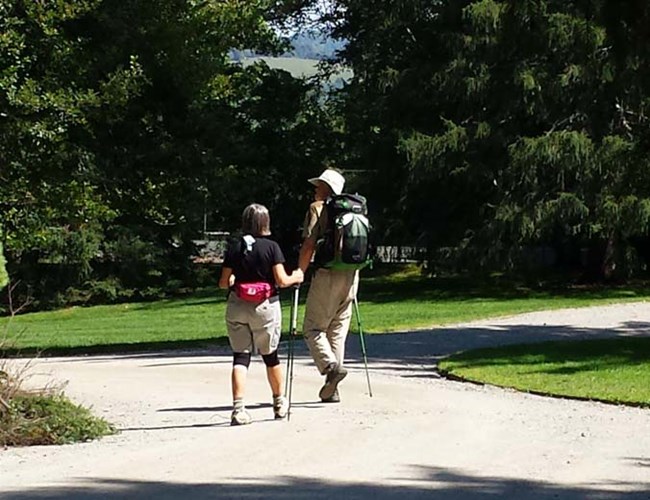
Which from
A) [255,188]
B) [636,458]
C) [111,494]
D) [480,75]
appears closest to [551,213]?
[480,75]

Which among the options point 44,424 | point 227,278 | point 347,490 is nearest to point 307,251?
point 227,278

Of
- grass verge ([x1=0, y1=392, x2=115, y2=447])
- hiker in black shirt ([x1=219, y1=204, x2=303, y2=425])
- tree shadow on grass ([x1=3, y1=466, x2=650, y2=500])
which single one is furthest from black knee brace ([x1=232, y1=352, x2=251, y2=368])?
tree shadow on grass ([x1=3, y1=466, x2=650, y2=500])

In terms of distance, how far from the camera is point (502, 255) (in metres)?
31.3

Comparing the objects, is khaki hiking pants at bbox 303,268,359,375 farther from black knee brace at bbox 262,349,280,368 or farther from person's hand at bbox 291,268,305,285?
black knee brace at bbox 262,349,280,368

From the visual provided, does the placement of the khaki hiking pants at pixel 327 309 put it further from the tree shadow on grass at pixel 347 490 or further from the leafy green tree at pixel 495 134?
→ the leafy green tree at pixel 495 134

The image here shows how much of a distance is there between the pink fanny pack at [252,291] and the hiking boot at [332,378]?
1049mm

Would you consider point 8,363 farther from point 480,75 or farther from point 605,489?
point 480,75

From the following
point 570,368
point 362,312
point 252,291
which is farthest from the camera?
point 362,312

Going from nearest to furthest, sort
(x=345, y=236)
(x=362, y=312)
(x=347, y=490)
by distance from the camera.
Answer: (x=347, y=490)
(x=345, y=236)
(x=362, y=312)

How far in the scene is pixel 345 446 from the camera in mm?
8852

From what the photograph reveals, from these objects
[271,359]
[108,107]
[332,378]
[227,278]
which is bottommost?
[332,378]

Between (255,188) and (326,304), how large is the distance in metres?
26.5

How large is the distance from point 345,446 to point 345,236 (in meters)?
2.40

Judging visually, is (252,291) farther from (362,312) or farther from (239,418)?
(362,312)
